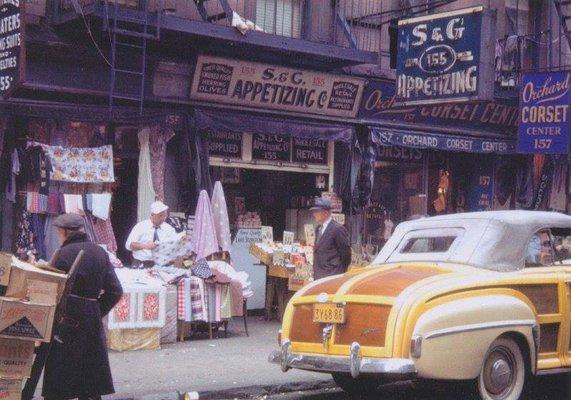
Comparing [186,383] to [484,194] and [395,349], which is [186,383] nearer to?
[395,349]

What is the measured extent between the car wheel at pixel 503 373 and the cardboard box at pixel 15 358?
3854mm

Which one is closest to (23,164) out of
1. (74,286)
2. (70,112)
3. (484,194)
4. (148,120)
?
(70,112)

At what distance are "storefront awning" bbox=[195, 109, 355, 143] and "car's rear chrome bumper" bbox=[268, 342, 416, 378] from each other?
20.3 feet

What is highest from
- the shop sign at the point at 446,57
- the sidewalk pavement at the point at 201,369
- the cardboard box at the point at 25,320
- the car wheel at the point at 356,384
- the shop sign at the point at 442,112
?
the shop sign at the point at 446,57

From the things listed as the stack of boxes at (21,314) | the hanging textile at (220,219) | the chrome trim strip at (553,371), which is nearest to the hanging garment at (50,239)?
the hanging textile at (220,219)

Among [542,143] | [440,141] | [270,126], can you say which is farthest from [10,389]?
[542,143]

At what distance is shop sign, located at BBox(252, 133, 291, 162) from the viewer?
15.7 m

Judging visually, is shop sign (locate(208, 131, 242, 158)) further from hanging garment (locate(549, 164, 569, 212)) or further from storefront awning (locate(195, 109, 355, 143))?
hanging garment (locate(549, 164, 569, 212))

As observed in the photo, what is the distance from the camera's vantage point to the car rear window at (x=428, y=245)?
9.45m

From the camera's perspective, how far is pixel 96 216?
13.6m

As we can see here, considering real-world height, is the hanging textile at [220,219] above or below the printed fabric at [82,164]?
below

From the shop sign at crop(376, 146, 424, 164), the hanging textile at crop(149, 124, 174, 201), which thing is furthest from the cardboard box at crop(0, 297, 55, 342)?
the shop sign at crop(376, 146, 424, 164)

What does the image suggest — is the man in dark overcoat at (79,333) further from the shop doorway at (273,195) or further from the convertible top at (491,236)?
the shop doorway at (273,195)

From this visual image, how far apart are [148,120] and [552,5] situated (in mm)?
9888
